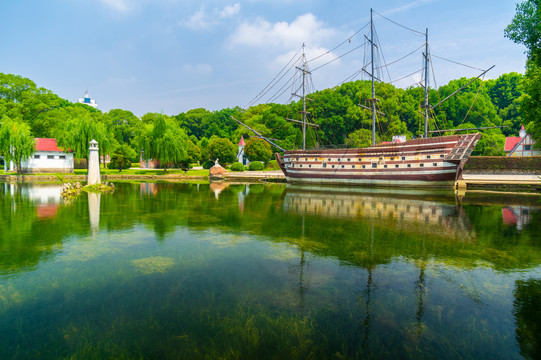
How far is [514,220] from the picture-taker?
42.3ft

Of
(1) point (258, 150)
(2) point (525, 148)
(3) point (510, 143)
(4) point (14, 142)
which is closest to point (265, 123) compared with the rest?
(1) point (258, 150)

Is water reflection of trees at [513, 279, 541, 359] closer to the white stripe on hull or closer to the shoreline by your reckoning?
the shoreline

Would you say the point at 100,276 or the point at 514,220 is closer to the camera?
the point at 100,276

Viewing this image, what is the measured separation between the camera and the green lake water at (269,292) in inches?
155

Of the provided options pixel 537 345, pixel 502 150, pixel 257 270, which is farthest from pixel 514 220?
pixel 502 150

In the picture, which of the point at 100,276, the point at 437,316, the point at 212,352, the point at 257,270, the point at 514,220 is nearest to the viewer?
the point at 212,352

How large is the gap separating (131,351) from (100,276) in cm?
313

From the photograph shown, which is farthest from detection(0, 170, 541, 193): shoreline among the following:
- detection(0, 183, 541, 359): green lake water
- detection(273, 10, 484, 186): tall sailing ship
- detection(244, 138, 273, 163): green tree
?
detection(0, 183, 541, 359): green lake water

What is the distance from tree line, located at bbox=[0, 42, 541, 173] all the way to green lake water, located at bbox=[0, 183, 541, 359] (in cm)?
3029


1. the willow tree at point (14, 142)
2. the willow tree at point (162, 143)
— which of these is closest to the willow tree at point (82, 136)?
the willow tree at point (14, 142)

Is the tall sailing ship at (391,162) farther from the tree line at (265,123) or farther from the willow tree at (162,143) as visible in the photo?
the willow tree at (162,143)

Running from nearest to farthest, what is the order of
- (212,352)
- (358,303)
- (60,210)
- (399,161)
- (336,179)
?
(212,352) → (358,303) → (60,210) → (399,161) → (336,179)

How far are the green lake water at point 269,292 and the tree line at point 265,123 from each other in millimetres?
30291

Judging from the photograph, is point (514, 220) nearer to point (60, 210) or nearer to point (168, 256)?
point (168, 256)
